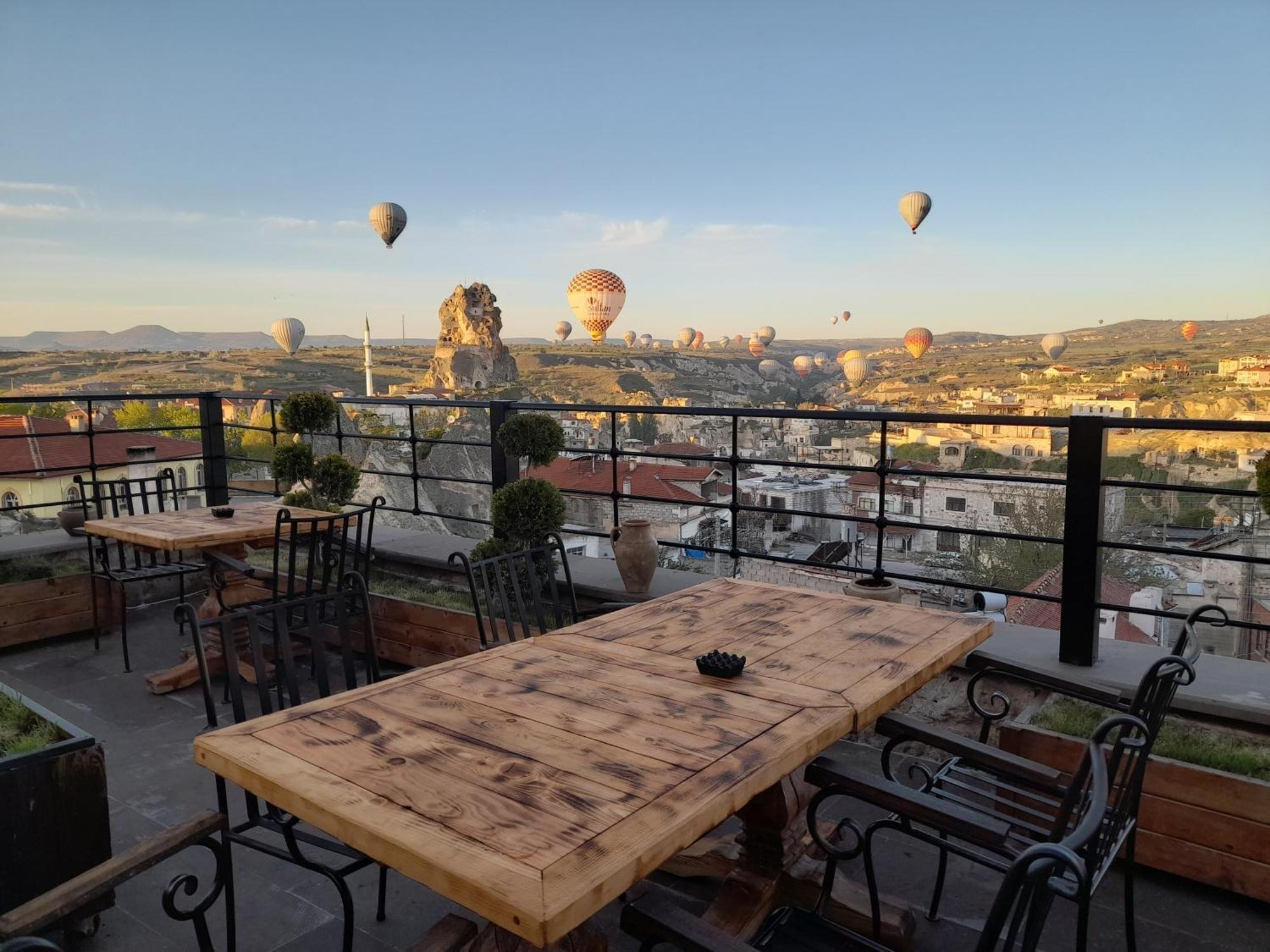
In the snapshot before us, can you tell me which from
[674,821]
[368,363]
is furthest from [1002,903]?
[368,363]

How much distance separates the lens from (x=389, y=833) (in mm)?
1176

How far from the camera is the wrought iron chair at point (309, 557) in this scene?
3.41 m

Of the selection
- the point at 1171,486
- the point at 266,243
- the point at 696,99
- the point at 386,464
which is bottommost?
the point at 386,464

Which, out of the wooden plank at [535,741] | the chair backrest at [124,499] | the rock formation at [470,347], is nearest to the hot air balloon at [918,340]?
the rock formation at [470,347]

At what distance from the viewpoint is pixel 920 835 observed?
1.59 metres

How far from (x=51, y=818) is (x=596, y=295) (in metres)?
23.1

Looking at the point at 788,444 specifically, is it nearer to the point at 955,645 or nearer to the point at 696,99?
the point at 696,99

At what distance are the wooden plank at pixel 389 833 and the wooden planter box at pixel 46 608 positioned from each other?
13.9ft

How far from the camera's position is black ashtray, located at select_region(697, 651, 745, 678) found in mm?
1809

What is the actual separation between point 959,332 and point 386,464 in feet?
97.1

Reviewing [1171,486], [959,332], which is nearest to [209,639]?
[1171,486]

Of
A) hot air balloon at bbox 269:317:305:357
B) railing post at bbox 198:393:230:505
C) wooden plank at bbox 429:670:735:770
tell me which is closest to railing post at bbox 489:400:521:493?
railing post at bbox 198:393:230:505

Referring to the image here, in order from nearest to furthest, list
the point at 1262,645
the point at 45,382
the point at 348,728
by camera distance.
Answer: the point at 348,728 → the point at 1262,645 → the point at 45,382

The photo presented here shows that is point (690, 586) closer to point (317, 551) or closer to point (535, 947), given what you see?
point (535, 947)
